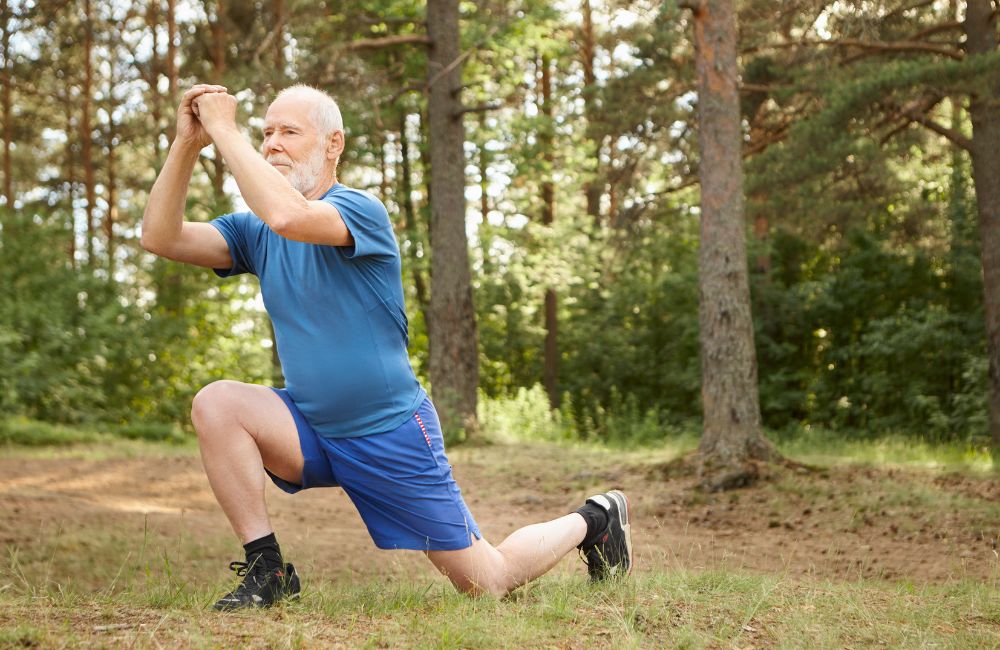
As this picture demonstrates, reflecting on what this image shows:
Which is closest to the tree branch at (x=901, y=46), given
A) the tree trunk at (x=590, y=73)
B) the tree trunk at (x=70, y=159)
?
the tree trunk at (x=590, y=73)

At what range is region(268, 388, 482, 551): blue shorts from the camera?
348 cm

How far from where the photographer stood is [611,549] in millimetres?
4074

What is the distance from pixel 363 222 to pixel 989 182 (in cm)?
1136

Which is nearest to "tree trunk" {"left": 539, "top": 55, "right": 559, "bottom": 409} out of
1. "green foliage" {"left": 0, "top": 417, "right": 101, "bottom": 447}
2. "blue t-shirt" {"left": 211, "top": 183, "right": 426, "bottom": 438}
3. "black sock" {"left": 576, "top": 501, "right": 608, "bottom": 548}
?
"green foliage" {"left": 0, "top": 417, "right": 101, "bottom": 447}

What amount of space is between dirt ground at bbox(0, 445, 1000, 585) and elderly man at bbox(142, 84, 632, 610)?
4.97ft

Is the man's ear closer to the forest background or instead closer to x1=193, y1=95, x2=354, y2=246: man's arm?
x1=193, y1=95, x2=354, y2=246: man's arm

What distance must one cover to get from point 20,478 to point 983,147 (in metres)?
11.8

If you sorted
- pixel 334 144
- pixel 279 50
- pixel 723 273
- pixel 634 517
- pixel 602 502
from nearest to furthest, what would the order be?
pixel 334 144 → pixel 602 502 → pixel 634 517 → pixel 723 273 → pixel 279 50

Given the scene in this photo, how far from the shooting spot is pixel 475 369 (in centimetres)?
1420

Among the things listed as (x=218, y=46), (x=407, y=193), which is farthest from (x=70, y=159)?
(x=407, y=193)

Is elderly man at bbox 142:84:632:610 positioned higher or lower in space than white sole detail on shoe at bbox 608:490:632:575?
higher

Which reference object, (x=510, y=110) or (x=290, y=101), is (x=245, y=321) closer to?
(x=510, y=110)

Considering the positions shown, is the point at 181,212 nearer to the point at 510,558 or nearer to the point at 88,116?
the point at 510,558

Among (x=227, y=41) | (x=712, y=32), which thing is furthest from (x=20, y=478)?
(x=227, y=41)
